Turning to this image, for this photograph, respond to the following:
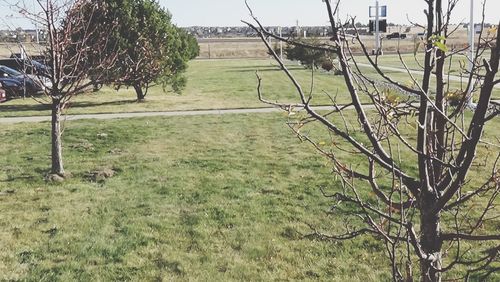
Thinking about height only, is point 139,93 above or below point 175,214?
above

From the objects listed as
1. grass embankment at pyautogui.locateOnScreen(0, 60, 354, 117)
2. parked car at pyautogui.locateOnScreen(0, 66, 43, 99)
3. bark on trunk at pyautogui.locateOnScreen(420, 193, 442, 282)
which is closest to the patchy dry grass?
bark on trunk at pyautogui.locateOnScreen(420, 193, 442, 282)

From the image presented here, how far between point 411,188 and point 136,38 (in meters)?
18.7

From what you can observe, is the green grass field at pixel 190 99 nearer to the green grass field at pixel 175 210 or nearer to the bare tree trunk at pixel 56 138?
the green grass field at pixel 175 210

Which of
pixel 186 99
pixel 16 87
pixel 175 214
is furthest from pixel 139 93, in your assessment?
pixel 175 214

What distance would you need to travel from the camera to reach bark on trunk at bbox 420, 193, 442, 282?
217cm

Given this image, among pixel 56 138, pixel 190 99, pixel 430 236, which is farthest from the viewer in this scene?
pixel 190 99

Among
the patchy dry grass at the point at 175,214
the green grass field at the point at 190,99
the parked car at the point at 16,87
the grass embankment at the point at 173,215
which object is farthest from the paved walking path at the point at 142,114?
the parked car at the point at 16,87

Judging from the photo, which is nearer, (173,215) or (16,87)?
(173,215)

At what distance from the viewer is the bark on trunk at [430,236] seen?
2166mm

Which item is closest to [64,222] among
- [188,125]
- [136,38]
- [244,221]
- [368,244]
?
[244,221]

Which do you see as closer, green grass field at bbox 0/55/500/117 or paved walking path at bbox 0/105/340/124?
paved walking path at bbox 0/105/340/124

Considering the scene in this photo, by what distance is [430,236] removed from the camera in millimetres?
2254

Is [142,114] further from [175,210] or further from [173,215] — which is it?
[173,215]

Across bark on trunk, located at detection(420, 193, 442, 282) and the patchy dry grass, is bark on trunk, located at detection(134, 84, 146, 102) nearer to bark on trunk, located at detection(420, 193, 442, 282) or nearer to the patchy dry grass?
the patchy dry grass
